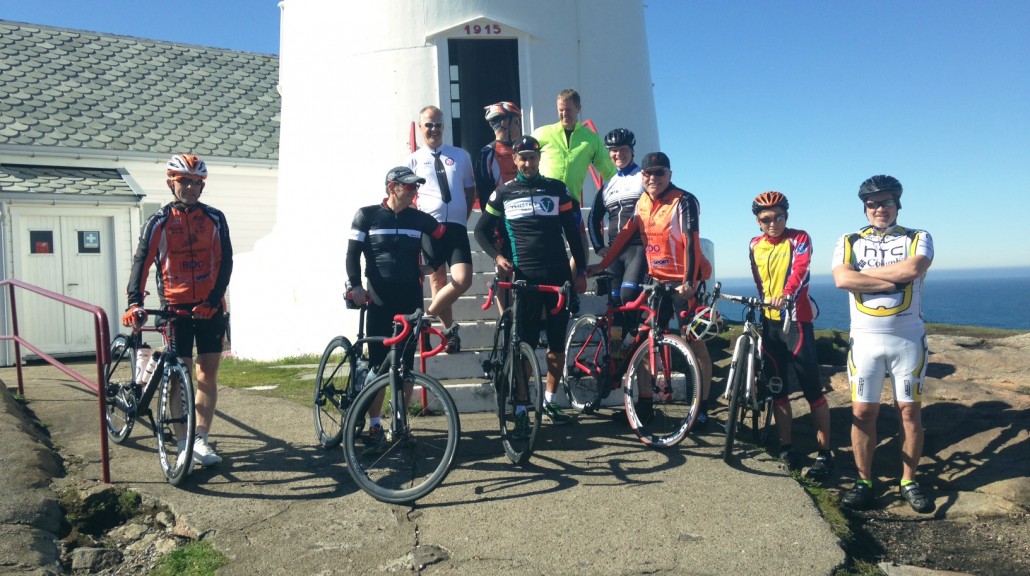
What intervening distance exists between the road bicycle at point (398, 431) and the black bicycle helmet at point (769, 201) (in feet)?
7.94

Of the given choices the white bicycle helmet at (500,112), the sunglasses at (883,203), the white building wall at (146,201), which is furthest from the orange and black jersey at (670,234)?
the white building wall at (146,201)

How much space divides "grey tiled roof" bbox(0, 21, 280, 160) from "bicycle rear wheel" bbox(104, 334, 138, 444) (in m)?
10.3

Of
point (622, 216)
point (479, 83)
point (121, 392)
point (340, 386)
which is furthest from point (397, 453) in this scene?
point (479, 83)

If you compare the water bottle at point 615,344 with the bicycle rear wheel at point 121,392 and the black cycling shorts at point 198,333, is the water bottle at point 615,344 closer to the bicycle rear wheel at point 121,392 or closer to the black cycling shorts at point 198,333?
the black cycling shorts at point 198,333

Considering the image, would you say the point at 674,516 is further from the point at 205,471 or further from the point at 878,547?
the point at 205,471

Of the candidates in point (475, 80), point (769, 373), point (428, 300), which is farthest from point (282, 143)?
point (769, 373)

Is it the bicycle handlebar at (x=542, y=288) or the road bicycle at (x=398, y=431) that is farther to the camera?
the bicycle handlebar at (x=542, y=288)

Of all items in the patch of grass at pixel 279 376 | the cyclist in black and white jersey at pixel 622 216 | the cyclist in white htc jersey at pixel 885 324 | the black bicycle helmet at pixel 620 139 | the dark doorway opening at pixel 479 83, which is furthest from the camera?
the dark doorway opening at pixel 479 83

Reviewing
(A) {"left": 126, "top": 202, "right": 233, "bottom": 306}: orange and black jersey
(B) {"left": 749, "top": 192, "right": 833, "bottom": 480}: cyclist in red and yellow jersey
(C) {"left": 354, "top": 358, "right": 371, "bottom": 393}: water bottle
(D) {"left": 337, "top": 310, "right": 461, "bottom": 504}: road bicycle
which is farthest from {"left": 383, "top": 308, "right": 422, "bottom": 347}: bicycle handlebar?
(B) {"left": 749, "top": 192, "right": 833, "bottom": 480}: cyclist in red and yellow jersey

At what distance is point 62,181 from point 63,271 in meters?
1.57

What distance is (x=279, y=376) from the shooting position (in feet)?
29.9

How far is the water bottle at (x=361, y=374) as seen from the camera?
5488 millimetres

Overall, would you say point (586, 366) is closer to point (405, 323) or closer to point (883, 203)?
point (405, 323)

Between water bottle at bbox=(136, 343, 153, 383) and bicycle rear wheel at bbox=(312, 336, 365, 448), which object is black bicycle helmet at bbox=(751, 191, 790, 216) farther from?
water bottle at bbox=(136, 343, 153, 383)
